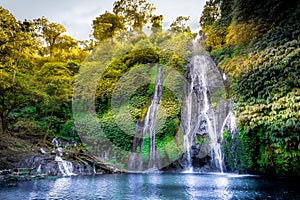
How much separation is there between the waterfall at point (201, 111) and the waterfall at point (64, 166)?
5661 millimetres

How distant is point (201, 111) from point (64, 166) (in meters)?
7.61

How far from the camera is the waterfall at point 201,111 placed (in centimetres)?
1098

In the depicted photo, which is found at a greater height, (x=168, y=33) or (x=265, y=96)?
(x=168, y=33)

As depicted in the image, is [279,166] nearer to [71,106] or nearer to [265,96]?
[265,96]

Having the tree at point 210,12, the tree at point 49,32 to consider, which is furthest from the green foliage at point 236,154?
the tree at point 49,32

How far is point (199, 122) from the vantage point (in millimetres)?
12234

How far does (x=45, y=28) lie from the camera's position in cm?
2353

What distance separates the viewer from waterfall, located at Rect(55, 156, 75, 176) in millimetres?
9480

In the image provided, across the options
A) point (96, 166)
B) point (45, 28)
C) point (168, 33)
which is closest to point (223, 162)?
point (96, 166)

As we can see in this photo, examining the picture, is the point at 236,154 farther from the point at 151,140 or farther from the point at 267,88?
the point at 151,140

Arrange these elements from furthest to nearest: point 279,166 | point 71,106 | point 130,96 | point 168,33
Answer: point 168,33, point 71,106, point 130,96, point 279,166

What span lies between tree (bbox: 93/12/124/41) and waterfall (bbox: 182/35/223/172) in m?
10.4

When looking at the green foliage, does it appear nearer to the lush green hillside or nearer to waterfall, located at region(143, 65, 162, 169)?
the lush green hillside

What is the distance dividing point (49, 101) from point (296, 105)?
11.3 meters
